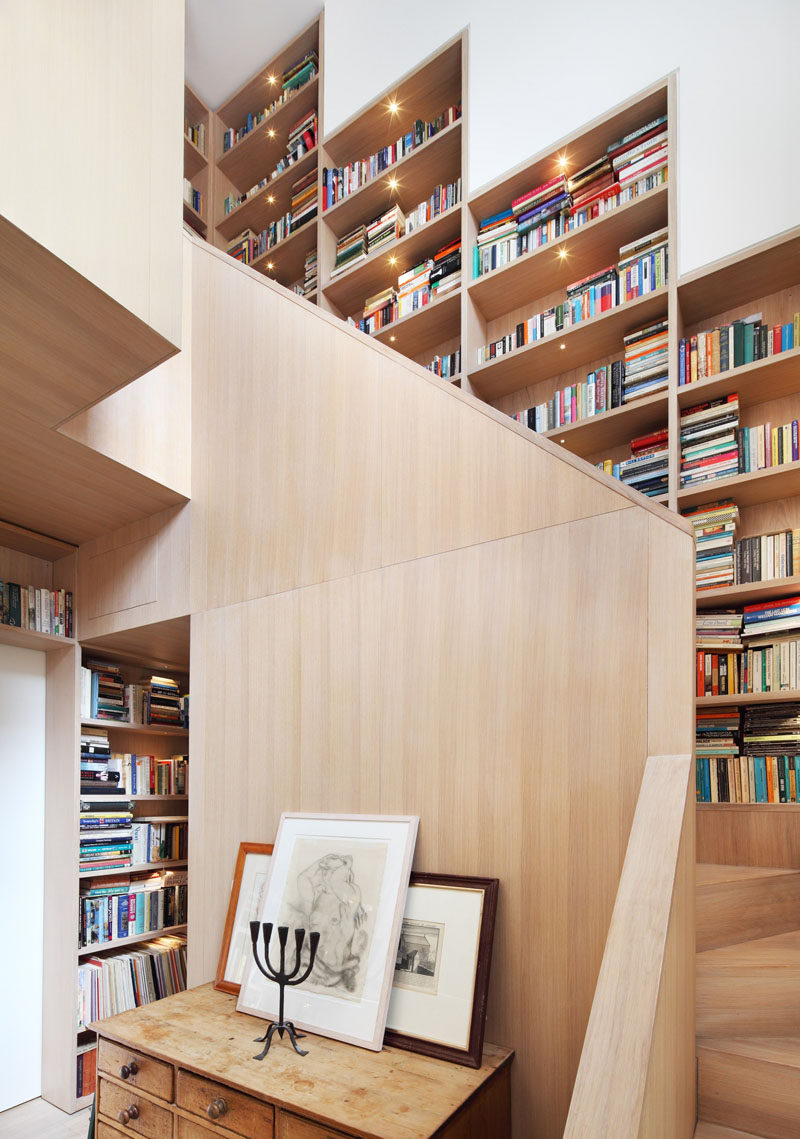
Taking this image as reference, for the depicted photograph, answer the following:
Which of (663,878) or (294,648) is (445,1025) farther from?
(294,648)

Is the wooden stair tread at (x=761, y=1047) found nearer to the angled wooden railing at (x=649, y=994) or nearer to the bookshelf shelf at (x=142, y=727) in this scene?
the angled wooden railing at (x=649, y=994)

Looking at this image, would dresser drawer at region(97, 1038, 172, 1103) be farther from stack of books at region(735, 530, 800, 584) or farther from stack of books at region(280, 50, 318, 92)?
stack of books at region(280, 50, 318, 92)

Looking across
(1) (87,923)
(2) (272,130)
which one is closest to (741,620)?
(1) (87,923)

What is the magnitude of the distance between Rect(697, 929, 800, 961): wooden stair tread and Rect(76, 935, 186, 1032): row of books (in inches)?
94.5

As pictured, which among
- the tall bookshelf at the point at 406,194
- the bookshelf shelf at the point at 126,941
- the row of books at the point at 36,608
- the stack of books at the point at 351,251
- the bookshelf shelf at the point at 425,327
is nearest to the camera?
the row of books at the point at 36,608

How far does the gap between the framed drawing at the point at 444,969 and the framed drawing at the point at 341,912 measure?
1.6 inches

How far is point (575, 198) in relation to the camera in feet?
11.2

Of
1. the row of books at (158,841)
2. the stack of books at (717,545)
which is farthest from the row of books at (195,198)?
the stack of books at (717,545)

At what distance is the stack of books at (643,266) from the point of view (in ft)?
10.2

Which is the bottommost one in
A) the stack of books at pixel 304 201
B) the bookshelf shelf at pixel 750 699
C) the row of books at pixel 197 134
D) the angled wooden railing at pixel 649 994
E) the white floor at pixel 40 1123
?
the white floor at pixel 40 1123

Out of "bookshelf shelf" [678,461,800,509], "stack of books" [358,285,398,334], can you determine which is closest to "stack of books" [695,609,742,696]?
"bookshelf shelf" [678,461,800,509]

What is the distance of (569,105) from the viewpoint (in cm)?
347

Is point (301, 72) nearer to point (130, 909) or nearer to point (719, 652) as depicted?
point (719, 652)

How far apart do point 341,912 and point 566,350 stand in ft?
7.98
